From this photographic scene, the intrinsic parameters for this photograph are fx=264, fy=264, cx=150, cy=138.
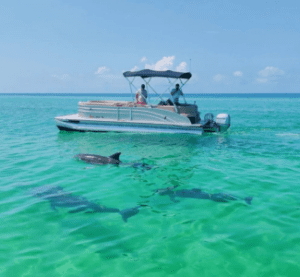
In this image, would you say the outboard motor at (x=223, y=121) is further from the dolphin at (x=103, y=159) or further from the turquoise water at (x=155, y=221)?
the dolphin at (x=103, y=159)

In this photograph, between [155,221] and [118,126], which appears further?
[118,126]

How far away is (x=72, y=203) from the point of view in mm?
7309

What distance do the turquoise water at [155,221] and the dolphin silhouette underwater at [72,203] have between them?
219 millimetres

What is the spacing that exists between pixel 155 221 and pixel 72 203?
2440mm

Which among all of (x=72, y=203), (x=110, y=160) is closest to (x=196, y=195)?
(x=72, y=203)

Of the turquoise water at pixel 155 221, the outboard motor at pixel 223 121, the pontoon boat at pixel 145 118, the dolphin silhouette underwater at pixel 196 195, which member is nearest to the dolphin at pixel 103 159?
the turquoise water at pixel 155 221

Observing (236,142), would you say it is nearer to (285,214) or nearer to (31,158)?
(285,214)

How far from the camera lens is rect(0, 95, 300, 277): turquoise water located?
497cm

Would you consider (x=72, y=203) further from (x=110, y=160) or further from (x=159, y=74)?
(x=159, y=74)

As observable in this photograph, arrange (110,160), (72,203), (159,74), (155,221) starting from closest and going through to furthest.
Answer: (155,221) < (72,203) < (110,160) < (159,74)

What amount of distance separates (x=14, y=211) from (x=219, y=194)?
19.0 ft

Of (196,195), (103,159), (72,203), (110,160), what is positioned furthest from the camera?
(103,159)

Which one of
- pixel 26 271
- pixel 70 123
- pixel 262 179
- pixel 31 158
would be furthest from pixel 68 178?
pixel 70 123

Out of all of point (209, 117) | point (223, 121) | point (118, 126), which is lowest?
point (118, 126)
